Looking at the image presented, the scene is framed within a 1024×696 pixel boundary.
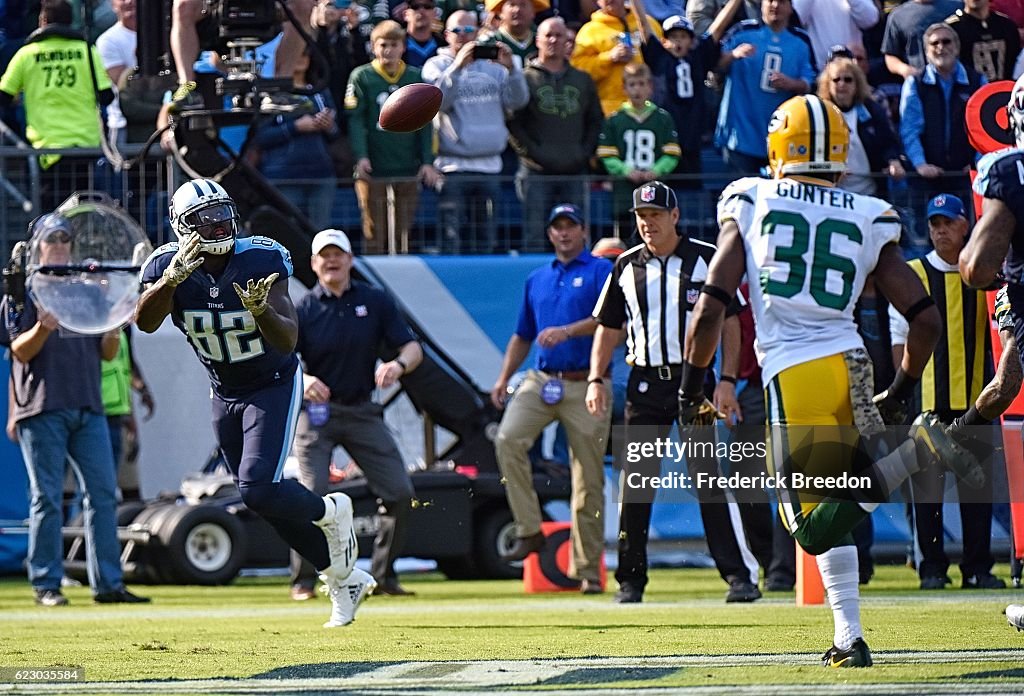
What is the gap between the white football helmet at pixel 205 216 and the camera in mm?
7164

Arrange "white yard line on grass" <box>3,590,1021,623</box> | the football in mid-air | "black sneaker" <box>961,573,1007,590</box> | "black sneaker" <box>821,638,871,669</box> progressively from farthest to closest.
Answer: "black sneaker" <box>961,573,1007,590</box> → "white yard line on grass" <box>3,590,1021,623</box> → the football in mid-air → "black sneaker" <box>821,638,871,669</box>

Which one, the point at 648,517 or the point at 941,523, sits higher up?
the point at 648,517

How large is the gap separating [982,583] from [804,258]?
4070mm

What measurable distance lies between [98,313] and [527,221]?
12.6ft

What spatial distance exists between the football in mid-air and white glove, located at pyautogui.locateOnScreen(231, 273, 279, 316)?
1578mm

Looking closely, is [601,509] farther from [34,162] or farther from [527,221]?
[34,162]

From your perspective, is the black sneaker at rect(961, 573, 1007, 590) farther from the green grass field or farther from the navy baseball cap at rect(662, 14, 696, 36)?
the navy baseball cap at rect(662, 14, 696, 36)

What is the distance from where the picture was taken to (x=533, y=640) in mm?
6602

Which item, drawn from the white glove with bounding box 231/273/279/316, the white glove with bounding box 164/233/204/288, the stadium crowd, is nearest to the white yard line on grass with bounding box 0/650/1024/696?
the white glove with bounding box 231/273/279/316

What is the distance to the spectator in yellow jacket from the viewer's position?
12.9m

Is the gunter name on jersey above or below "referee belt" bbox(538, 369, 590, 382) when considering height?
above

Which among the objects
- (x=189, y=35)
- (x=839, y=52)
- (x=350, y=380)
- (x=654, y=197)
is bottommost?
(x=350, y=380)

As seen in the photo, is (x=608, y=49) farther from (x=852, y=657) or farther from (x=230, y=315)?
(x=852, y=657)

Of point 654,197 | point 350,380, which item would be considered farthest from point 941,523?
point 350,380
